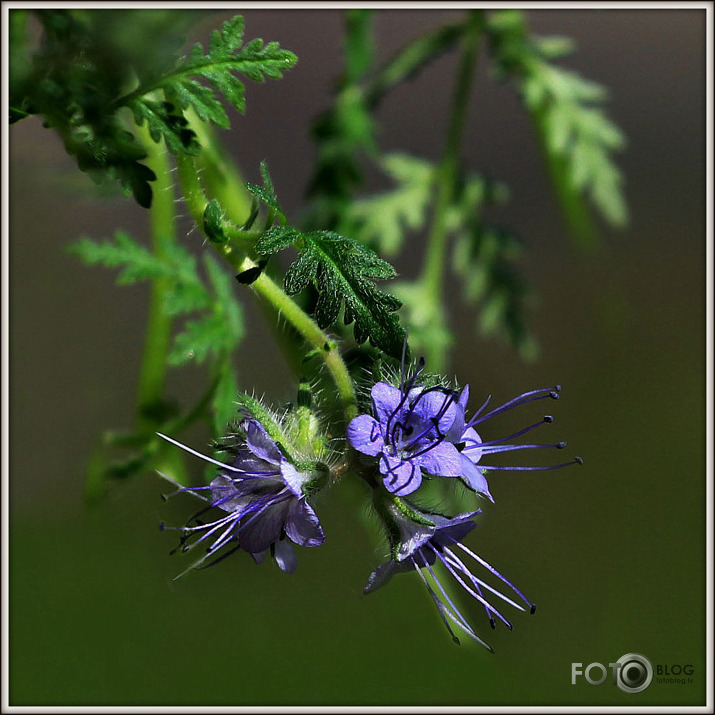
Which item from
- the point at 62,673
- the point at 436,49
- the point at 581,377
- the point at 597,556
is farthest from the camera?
the point at 581,377

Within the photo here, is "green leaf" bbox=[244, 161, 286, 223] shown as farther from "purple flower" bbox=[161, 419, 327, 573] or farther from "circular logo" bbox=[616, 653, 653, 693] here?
"circular logo" bbox=[616, 653, 653, 693]

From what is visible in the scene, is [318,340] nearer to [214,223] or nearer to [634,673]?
[214,223]

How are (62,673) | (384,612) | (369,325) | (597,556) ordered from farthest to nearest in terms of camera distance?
(597,556) → (384,612) → (62,673) → (369,325)

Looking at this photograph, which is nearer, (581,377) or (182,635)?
(182,635)

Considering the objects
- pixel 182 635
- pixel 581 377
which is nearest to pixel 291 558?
pixel 182 635

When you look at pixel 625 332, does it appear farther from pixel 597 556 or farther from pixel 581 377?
pixel 597 556

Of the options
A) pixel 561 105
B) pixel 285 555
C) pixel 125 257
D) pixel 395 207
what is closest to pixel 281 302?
pixel 285 555

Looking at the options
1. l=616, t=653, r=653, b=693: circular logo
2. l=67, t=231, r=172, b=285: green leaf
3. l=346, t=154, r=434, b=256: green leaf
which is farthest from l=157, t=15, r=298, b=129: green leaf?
l=616, t=653, r=653, b=693: circular logo
